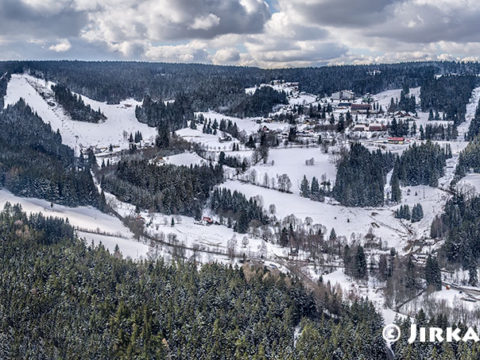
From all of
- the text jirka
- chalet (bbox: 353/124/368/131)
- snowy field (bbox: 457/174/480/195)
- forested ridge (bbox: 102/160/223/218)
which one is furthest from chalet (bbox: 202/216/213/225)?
chalet (bbox: 353/124/368/131)

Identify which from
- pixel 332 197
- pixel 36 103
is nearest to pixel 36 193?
pixel 332 197

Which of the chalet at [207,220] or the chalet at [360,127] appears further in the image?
the chalet at [360,127]

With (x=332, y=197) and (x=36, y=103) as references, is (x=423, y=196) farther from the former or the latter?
(x=36, y=103)

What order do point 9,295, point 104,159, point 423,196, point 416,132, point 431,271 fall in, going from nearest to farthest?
point 9,295 < point 431,271 < point 423,196 < point 104,159 < point 416,132

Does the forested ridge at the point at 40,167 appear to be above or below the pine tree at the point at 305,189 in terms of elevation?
above

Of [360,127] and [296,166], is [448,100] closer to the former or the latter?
[360,127]

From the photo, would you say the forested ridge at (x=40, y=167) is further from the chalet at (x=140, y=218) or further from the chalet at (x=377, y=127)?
the chalet at (x=377, y=127)

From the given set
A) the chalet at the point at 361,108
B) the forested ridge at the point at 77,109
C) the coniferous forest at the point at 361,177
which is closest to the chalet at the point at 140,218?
the coniferous forest at the point at 361,177
